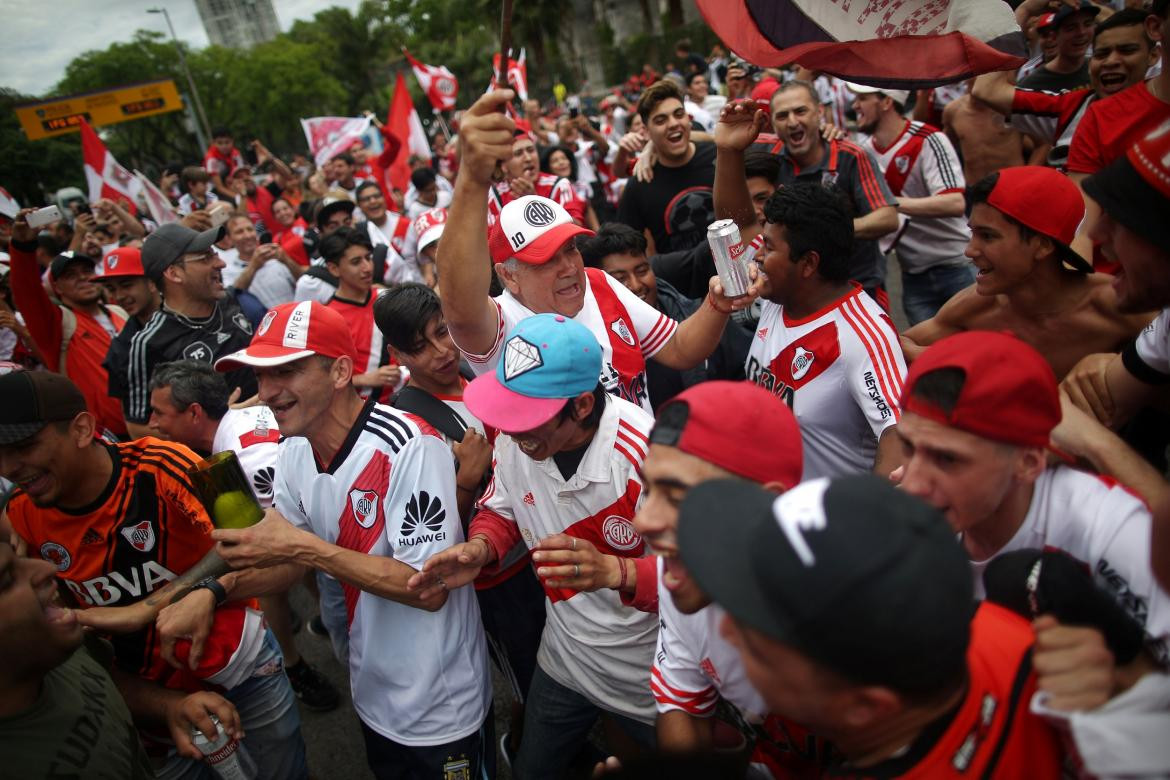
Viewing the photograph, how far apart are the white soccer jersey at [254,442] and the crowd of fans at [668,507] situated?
17mm

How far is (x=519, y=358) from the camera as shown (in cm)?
229

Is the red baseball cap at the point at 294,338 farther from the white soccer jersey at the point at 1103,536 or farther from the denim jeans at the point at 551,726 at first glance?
the white soccer jersey at the point at 1103,536

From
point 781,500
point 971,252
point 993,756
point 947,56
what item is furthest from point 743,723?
point 947,56

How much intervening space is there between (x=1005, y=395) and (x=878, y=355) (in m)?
1.10

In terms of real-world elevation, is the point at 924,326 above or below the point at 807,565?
below

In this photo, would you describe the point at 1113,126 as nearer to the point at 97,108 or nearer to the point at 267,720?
the point at 267,720

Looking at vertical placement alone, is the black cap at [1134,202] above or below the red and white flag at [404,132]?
below

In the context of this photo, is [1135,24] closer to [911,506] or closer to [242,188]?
[911,506]

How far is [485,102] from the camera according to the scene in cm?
238

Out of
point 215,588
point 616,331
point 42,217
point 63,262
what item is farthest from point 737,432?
point 63,262

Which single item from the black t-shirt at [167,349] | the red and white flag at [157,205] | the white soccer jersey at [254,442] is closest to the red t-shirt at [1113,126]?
the white soccer jersey at [254,442]

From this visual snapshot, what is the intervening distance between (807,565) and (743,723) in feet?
3.80

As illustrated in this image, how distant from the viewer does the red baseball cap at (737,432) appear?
163cm

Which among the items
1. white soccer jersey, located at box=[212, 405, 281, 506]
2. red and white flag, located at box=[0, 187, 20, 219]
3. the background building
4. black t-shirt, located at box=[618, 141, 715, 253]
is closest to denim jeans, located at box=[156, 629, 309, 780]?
white soccer jersey, located at box=[212, 405, 281, 506]
